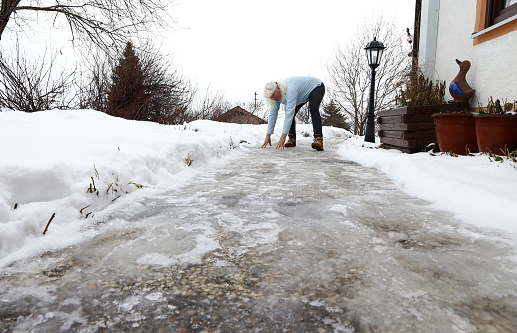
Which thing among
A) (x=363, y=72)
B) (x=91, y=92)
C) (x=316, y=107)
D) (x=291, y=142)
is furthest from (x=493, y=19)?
(x=363, y=72)

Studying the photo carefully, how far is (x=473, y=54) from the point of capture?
158 inches

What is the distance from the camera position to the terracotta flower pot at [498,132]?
2748mm

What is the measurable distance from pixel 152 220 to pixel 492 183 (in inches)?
86.5

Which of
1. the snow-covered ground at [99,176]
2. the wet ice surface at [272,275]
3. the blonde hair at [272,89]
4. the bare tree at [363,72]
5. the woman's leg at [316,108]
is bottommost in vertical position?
the wet ice surface at [272,275]

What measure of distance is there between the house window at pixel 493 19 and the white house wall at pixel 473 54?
0.07m

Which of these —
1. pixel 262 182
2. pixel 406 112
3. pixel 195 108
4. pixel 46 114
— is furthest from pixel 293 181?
pixel 195 108

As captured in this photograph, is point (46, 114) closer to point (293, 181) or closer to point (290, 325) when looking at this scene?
point (293, 181)

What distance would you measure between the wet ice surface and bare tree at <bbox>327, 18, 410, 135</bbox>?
58.0ft

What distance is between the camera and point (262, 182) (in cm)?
271

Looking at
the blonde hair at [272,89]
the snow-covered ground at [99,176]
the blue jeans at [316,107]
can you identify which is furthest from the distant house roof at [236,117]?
the snow-covered ground at [99,176]

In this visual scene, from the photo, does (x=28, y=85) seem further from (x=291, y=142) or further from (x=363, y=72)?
(x=363, y=72)

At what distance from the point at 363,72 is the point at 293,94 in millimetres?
15868

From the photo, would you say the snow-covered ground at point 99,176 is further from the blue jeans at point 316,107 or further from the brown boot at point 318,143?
the blue jeans at point 316,107

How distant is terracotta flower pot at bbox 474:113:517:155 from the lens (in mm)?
2748
